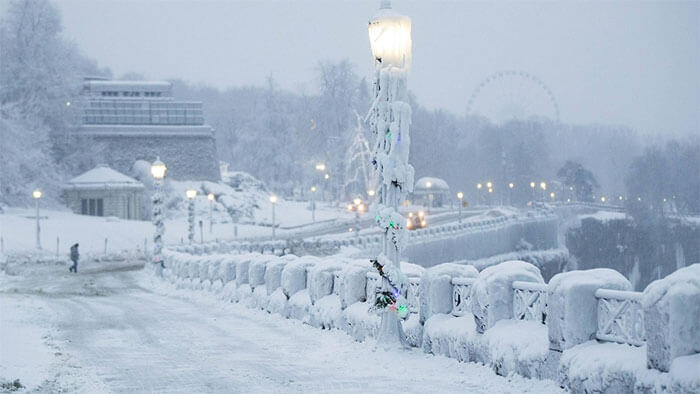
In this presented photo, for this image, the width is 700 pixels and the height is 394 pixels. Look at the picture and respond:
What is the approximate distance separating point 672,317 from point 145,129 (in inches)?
3391

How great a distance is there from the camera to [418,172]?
11962 cm

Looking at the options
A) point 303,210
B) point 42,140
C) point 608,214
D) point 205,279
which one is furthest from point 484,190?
point 205,279

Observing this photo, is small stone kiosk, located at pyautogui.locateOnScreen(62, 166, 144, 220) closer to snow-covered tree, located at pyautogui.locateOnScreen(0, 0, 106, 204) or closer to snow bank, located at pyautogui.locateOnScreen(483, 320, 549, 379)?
snow-covered tree, located at pyautogui.locateOnScreen(0, 0, 106, 204)

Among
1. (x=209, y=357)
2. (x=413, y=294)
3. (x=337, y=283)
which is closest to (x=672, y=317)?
(x=413, y=294)

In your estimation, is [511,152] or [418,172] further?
[511,152]

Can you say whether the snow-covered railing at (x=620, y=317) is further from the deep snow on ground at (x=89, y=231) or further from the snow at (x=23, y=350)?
the deep snow on ground at (x=89, y=231)

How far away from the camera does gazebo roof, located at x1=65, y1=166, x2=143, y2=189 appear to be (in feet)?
250

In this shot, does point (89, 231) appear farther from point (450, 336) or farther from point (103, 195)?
point (450, 336)

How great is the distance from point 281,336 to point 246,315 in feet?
14.5

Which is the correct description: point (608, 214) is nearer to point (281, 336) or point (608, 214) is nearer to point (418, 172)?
point (418, 172)

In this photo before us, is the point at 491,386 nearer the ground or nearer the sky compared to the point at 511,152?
nearer the ground

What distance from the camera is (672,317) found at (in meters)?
8.74

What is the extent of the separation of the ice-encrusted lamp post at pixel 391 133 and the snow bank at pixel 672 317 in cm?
602

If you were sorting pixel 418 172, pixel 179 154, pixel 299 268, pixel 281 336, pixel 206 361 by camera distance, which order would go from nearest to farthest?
pixel 206 361, pixel 281 336, pixel 299 268, pixel 179 154, pixel 418 172
